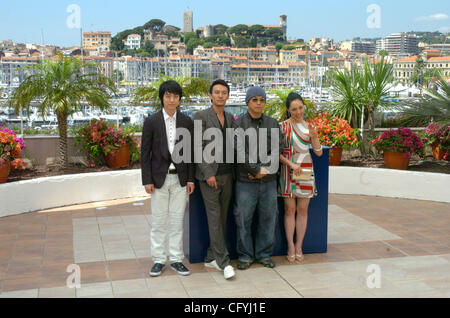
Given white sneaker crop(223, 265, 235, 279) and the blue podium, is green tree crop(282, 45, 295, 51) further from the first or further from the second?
white sneaker crop(223, 265, 235, 279)

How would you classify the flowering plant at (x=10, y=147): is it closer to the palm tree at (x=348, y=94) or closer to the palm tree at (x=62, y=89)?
the palm tree at (x=62, y=89)

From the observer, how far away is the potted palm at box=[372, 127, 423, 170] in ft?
26.0

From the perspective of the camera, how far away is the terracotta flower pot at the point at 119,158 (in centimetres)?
790

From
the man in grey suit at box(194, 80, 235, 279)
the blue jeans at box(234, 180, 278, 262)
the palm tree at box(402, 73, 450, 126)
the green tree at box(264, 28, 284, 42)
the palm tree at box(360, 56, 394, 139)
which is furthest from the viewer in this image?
the green tree at box(264, 28, 284, 42)

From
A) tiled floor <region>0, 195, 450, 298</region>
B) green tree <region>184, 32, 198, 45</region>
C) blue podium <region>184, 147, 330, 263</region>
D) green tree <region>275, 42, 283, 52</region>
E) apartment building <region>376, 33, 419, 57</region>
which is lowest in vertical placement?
tiled floor <region>0, 195, 450, 298</region>

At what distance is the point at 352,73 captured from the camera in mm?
9188

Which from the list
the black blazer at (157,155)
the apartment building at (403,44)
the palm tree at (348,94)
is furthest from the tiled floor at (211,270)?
the apartment building at (403,44)

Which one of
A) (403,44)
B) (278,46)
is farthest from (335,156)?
(278,46)

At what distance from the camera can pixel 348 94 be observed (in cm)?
927

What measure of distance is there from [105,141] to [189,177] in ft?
12.8

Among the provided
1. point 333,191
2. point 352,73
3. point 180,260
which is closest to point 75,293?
point 180,260

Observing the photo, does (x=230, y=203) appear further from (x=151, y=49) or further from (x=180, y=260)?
(x=151, y=49)

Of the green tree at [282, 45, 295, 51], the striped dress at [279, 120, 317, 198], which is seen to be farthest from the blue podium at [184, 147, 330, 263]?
the green tree at [282, 45, 295, 51]

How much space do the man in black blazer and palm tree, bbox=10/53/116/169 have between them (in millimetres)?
3666
